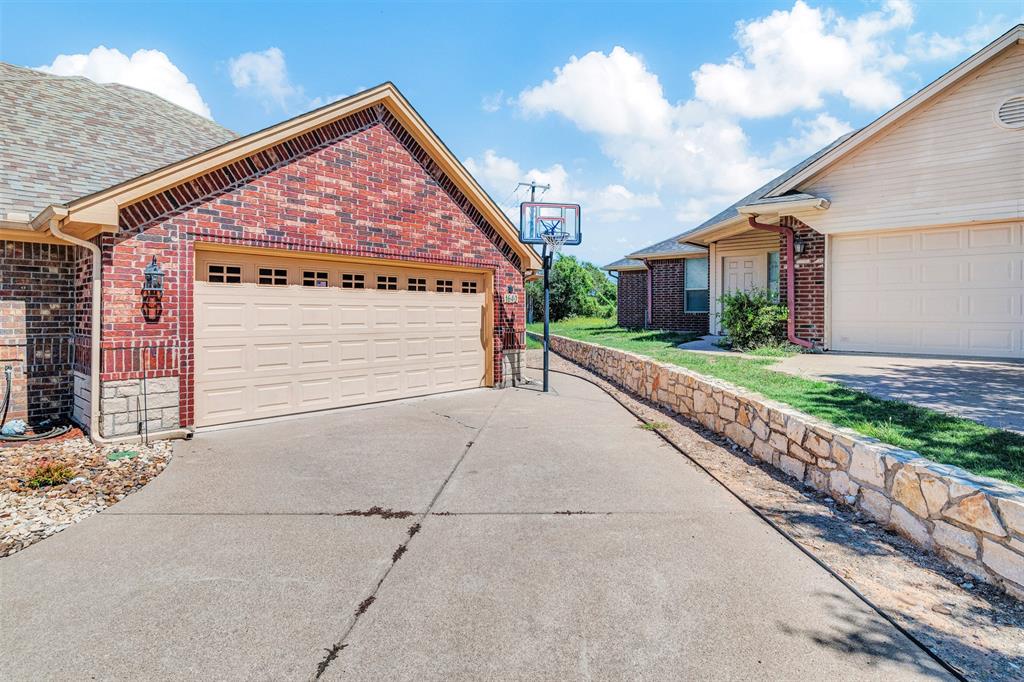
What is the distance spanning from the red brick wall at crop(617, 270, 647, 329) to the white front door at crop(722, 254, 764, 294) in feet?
19.1

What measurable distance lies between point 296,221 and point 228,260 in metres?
1.10

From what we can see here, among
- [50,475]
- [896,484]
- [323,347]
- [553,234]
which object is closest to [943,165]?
[553,234]

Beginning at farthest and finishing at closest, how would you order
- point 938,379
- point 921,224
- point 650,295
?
point 650,295 → point 921,224 → point 938,379

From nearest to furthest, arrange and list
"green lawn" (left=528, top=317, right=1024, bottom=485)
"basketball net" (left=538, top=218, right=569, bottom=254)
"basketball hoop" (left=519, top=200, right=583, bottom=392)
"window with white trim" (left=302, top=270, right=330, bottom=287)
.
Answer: "green lawn" (left=528, top=317, right=1024, bottom=485) → "window with white trim" (left=302, top=270, right=330, bottom=287) → "basketball net" (left=538, top=218, right=569, bottom=254) → "basketball hoop" (left=519, top=200, right=583, bottom=392)

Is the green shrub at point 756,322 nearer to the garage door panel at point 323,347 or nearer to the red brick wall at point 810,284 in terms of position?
the red brick wall at point 810,284

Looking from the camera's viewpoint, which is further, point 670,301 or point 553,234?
point 670,301

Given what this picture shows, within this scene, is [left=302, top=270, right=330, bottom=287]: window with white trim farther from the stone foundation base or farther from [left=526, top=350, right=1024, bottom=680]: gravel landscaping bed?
[left=526, top=350, right=1024, bottom=680]: gravel landscaping bed

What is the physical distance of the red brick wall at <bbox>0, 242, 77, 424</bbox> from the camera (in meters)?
6.71

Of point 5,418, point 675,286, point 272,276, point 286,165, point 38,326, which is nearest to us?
A: point 5,418

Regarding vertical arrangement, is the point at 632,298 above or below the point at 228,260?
above

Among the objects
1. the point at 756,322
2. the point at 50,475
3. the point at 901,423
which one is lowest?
the point at 50,475

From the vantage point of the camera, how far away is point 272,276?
7.77 meters

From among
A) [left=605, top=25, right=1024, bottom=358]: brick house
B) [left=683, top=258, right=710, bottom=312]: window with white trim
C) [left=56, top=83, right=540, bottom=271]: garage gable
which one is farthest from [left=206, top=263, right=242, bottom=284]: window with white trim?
[left=683, top=258, right=710, bottom=312]: window with white trim

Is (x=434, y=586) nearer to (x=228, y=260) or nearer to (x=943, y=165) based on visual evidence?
(x=228, y=260)
